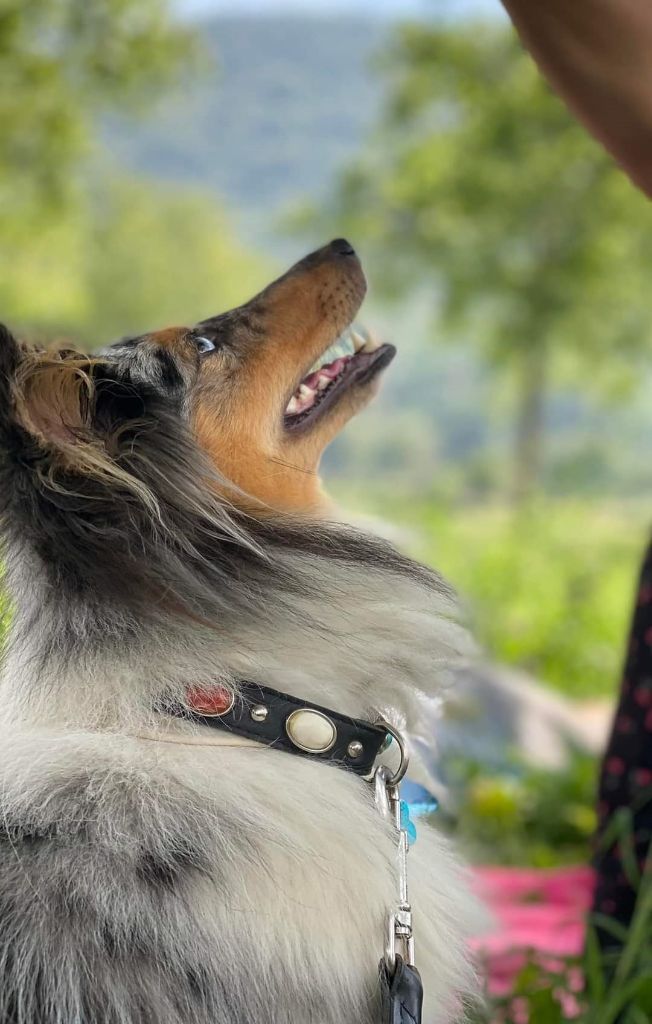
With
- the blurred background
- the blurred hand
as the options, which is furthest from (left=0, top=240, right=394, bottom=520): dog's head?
the blurred background

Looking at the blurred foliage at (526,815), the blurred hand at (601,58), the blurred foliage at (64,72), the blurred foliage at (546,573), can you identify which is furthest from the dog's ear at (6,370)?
the blurred foliage at (64,72)

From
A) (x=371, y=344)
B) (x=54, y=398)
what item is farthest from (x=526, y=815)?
(x=54, y=398)

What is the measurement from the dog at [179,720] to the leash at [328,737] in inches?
0.7

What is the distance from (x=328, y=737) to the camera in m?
1.59

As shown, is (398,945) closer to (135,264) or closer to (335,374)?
(335,374)

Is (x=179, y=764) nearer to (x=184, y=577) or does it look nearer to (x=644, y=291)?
(x=184, y=577)

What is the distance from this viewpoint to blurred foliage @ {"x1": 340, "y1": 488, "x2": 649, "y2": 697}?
6.88 m

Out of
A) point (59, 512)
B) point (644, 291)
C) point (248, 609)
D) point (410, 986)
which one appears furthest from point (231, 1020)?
point (644, 291)

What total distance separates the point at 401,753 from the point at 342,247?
3.73 feet

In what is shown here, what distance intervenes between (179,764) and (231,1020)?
0.35 metres

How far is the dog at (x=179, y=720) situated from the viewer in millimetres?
1381

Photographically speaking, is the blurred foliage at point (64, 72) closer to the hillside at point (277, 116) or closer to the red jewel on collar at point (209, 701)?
the hillside at point (277, 116)

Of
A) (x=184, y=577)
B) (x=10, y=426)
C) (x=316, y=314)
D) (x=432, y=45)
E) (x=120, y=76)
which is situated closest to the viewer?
(x=10, y=426)

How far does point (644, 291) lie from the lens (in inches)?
392
